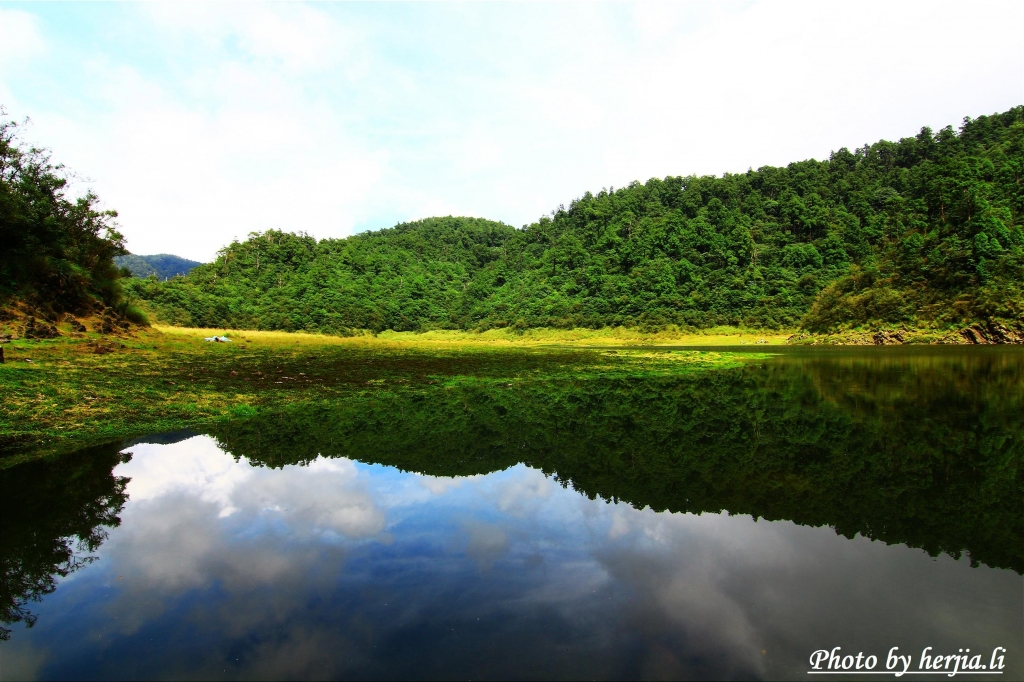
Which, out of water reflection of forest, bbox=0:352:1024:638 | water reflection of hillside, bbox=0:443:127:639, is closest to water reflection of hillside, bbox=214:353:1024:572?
water reflection of forest, bbox=0:352:1024:638

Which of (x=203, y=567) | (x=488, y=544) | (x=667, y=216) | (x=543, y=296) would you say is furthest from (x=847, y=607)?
(x=667, y=216)

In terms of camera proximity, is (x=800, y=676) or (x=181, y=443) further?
(x=181, y=443)

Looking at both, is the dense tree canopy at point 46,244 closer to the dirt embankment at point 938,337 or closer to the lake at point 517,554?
the lake at point 517,554

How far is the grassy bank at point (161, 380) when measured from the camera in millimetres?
14477

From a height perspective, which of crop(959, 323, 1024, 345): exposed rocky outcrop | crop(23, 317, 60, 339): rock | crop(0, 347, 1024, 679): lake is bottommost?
crop(0, 347, 1024, 679): lake

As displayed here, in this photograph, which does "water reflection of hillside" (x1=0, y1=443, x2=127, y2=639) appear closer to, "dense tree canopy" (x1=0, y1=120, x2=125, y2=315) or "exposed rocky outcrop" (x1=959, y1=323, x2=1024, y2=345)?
"dense tree canopy" (x1=0, y1=120, x2=125, y2=315)

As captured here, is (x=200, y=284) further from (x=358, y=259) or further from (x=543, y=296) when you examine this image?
(x=543, y=296)

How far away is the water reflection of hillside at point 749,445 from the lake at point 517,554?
0.11 m

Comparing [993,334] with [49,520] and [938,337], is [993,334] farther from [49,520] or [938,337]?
[49,520]

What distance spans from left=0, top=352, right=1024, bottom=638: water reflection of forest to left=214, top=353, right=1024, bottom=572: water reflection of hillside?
2.2 inches

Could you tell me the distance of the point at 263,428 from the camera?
16.9 meters

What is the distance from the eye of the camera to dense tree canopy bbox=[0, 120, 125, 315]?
3156 centimetres

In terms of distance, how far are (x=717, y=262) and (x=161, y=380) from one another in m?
126

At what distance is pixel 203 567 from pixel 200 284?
14623cm
